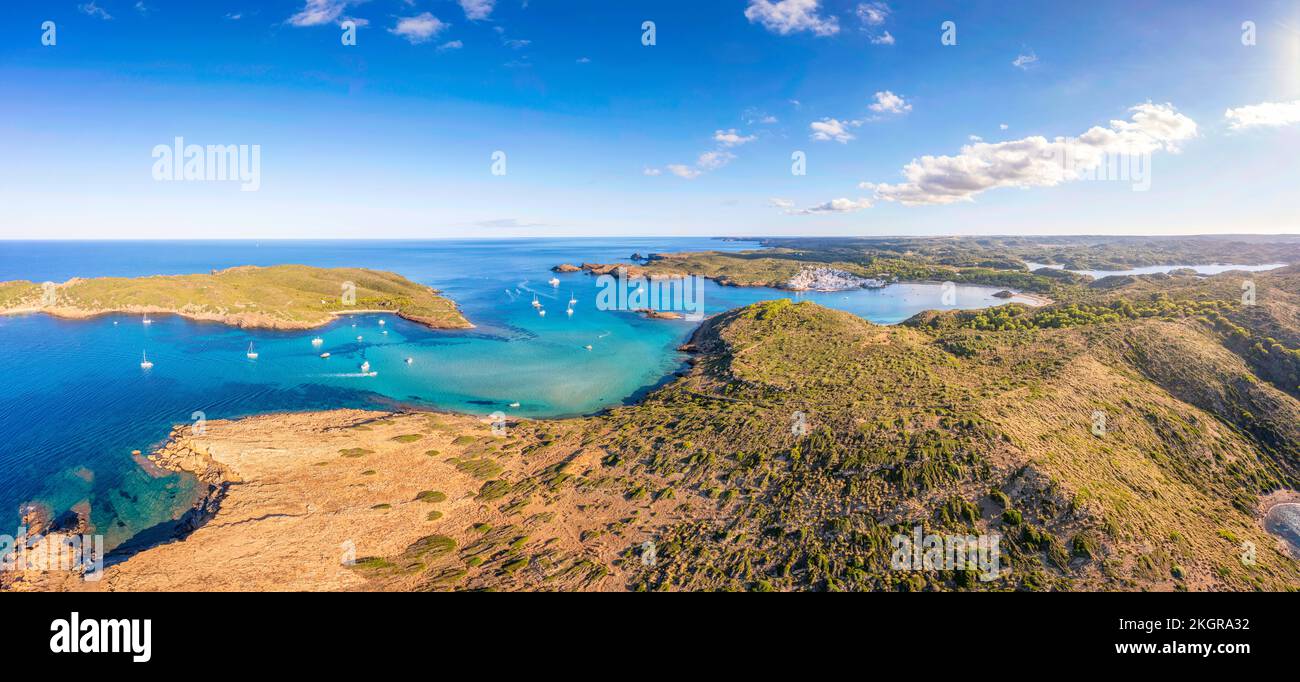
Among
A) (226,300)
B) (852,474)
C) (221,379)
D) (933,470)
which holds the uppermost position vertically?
(226,300)

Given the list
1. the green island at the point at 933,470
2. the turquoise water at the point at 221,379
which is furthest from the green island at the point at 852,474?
the turquoise water at the point at 221,379

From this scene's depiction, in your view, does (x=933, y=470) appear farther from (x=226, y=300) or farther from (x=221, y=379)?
(x=226, y=300)

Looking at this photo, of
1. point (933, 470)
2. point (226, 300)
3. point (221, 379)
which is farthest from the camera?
point (226, 300)

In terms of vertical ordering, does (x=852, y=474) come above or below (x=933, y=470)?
below

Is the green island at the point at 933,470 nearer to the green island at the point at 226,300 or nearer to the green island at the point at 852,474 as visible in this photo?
the green island at the point at 852,474

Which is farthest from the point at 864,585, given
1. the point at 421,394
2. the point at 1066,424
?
→ the point at 421,394

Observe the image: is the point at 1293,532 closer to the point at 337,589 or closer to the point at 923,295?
the point at 337,589

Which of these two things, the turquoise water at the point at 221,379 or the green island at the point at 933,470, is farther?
the turquoise water at the point at 221,379

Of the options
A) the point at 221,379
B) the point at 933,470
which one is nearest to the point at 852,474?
the point at 933,470

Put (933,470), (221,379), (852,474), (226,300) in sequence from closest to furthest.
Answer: (933,470) < (852,474) < (221,379) < (226,300)
